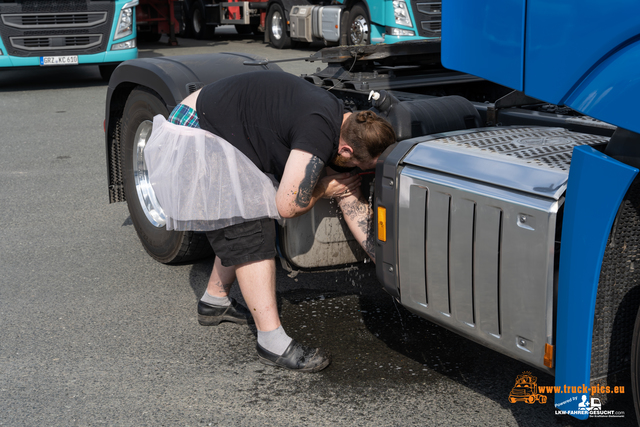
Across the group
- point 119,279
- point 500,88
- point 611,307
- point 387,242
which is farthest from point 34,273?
point 611,307

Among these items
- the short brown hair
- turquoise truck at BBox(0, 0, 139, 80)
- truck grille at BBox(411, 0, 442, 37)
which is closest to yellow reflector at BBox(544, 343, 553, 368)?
the short brown hair

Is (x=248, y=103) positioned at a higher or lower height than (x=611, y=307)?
higher

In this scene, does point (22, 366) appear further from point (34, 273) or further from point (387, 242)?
point (387, 242)

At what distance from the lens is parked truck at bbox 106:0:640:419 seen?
1850mm

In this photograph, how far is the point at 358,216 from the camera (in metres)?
3.00

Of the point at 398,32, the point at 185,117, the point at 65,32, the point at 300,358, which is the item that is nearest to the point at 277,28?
the point at 398,32

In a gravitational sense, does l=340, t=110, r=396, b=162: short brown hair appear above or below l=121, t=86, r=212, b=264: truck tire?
above

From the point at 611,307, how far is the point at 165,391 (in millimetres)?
1775

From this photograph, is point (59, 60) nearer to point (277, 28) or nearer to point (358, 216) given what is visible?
point (277, 28)

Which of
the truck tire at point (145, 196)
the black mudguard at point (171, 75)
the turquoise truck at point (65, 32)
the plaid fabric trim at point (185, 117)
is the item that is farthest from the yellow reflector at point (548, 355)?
the turquoise truck at point (65, 32)

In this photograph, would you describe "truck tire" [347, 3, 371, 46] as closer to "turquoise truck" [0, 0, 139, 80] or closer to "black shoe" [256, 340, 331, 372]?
"turquoise truck" [0, 0, 139, 80]

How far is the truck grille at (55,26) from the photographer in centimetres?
1032

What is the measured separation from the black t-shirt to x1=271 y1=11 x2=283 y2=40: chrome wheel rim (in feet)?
43.3

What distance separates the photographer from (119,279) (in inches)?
Answer: 158
